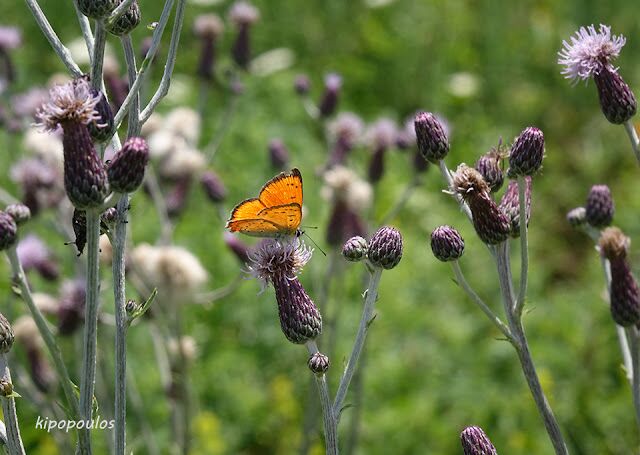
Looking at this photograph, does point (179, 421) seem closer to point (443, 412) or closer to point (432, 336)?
point (443, 412)

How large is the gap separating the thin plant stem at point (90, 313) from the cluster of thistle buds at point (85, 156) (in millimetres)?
43

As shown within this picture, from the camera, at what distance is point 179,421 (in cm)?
360

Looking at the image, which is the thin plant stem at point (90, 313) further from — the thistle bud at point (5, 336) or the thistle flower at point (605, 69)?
the thistle flower at point (605, 69)

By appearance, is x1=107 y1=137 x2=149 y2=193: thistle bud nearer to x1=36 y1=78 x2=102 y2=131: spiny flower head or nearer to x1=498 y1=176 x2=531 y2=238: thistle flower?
x1=36 y1=78 x2=102 y2=131: spiny flower head

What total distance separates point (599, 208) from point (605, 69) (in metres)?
0.43

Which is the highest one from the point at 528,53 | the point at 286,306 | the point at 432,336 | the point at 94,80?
the point at 528,53

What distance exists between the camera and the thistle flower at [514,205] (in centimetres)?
200

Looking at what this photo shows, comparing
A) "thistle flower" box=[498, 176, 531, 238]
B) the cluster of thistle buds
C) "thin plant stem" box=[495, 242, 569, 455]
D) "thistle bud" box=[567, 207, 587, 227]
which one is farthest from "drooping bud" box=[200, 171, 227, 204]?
the cluster of thistle buds

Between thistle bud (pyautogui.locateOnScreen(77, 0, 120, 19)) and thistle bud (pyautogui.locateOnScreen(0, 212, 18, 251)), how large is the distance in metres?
0.59

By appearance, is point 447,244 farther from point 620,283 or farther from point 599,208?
point 599,208

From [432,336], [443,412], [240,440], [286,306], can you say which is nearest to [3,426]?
[286,306]

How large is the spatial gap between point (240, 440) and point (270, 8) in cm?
551

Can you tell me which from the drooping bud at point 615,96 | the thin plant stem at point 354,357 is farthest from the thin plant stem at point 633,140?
the thin plant stem at point 354,357

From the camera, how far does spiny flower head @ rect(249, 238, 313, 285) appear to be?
1872 mm
